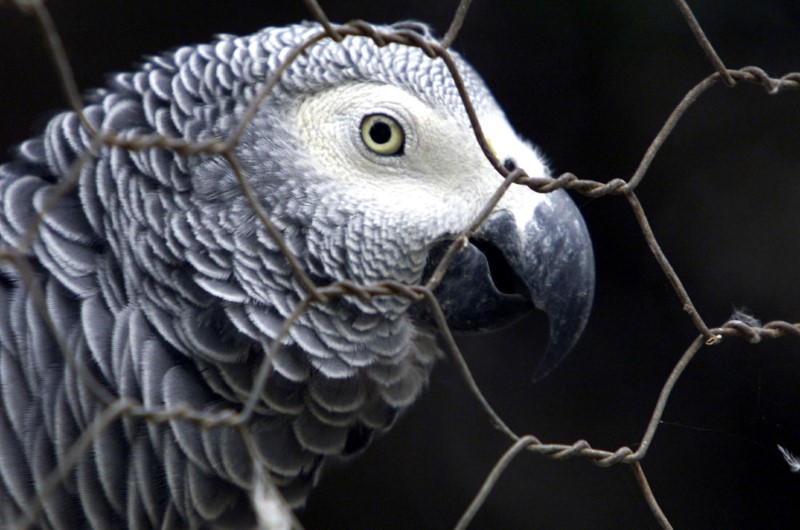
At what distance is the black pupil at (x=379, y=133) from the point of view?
1037 mm

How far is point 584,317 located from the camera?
104cm

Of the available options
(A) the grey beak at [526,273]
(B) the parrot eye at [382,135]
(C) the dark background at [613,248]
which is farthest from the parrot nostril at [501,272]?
(C) the dark background at [613,248]

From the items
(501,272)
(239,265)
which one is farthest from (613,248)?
(239,265)

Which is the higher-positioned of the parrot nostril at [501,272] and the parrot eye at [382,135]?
the parrot eye at [382,135]

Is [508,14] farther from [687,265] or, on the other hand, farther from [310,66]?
[310,66]

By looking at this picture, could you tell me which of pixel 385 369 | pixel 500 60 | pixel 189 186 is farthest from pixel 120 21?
pixel 385 369

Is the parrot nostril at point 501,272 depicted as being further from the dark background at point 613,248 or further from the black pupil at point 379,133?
the dark background at point 613,248

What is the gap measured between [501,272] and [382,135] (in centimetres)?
24

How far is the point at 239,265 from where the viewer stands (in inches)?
37.5

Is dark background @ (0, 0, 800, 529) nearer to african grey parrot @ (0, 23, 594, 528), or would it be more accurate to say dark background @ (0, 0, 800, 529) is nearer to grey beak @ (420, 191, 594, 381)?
grey beak @ (420, 191, 594, 381)

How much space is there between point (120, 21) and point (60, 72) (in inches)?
74.4

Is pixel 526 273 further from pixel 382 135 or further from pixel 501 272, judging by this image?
pixel 382 135

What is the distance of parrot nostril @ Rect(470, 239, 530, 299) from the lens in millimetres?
1023

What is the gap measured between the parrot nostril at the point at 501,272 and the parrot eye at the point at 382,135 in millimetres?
164
